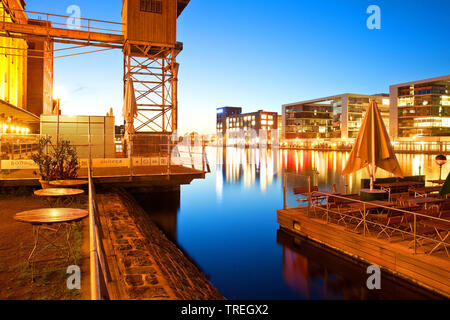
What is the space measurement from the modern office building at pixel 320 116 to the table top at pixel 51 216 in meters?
100

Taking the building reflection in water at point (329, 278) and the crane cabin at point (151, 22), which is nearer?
the building reflection in water at point (329, 278)

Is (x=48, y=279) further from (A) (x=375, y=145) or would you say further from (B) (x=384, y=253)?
(A) (x=375, y=145)

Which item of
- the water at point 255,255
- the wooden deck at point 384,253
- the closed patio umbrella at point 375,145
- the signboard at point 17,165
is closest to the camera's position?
the wooden deck at point 384,253

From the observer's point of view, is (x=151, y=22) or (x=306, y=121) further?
(x=306, y=121)

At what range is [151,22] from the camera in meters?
21.2

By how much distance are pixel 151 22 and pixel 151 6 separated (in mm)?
956

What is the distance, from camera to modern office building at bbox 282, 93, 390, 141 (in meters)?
99.1

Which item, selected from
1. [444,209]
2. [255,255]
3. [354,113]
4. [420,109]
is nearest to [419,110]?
[420,109]

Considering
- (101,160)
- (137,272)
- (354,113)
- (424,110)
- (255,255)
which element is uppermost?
(354,113)

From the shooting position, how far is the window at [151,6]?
20.9m

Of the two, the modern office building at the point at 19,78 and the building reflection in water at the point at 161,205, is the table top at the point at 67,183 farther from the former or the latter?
the modern office building at the point at 19,78

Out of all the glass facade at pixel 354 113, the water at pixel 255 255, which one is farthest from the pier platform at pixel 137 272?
the glass facade at pixel 354 113

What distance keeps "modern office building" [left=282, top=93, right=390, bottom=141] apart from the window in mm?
85527

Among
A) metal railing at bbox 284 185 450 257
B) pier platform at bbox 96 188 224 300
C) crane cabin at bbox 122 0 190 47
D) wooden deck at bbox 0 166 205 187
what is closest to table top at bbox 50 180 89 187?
pier platform at bbox 96 188 224 300
